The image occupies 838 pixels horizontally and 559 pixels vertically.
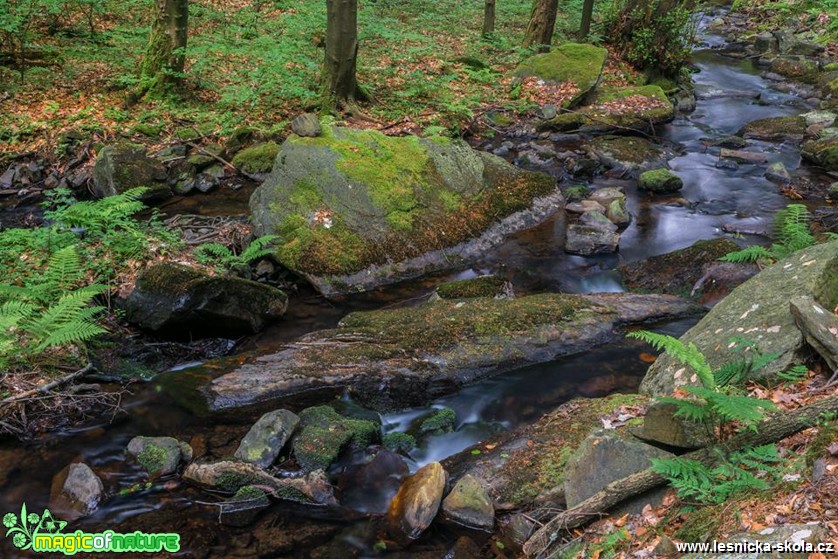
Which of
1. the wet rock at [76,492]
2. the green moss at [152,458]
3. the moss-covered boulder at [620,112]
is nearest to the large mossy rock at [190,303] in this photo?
the green moss at [152,458]

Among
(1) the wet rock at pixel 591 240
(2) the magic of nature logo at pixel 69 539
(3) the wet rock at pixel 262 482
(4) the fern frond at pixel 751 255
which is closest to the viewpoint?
(2) the magic of nature logo at pixel 69 539

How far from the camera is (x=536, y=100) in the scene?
1524 centimetres

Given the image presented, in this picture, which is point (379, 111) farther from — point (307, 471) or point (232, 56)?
point (307, 471)

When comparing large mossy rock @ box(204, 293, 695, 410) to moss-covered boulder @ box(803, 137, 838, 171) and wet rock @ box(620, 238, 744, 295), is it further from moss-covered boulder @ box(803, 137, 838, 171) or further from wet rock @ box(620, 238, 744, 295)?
moss-covered boulder @ box(803, 137, 838, 171)

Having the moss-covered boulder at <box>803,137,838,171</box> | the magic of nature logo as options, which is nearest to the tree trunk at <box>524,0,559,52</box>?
the moss-covered boulder at <box>803,137,838,171</box>

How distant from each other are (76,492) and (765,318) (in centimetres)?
562

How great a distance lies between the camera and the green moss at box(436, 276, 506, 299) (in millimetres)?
7633

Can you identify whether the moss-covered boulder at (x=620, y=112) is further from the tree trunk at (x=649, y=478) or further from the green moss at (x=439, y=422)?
the tree trunk at (x=649, y=478)

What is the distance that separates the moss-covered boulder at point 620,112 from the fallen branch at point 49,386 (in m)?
11.0

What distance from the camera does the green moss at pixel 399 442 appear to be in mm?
5551

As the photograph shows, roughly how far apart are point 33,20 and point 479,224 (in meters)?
13.1

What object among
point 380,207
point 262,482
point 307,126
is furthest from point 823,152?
point 262,482

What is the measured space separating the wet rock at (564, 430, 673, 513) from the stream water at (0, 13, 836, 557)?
146 cm

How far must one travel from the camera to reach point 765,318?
5012 mm
